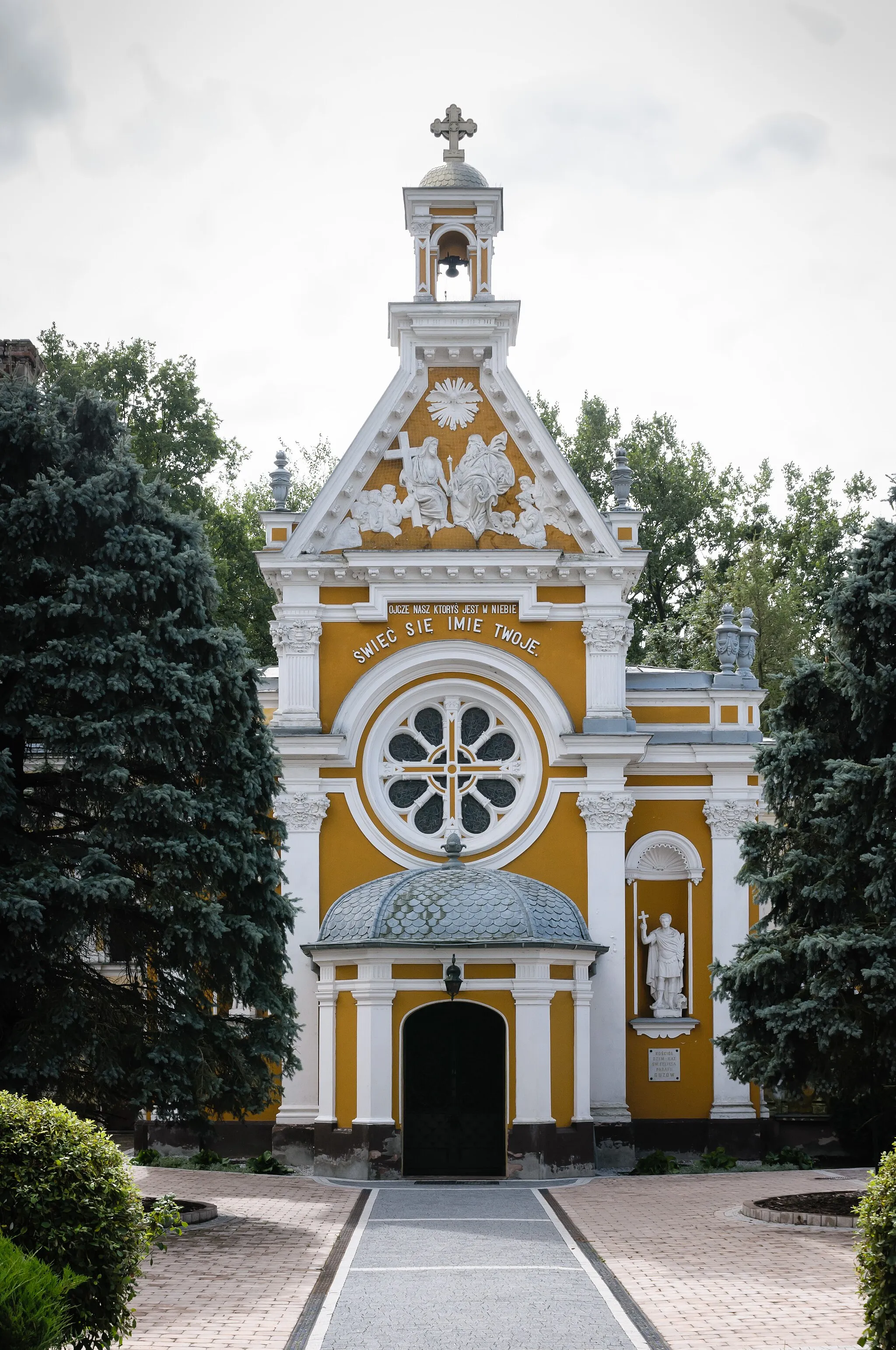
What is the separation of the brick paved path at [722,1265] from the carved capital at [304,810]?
7.62 meters

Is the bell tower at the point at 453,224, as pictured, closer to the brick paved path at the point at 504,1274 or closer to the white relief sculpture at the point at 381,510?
the white relief sculpture at the point at 381,510

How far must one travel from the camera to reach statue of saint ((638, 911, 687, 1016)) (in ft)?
87.7

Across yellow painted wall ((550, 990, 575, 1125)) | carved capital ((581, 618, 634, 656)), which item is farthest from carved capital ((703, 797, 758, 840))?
yellow painted wall ((550, 990, 575, 1125))

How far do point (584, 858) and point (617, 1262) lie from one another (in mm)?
A: 11836

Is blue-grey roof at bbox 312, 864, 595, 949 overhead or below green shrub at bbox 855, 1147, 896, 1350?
overhead

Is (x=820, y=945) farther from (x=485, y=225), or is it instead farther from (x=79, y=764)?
(x=485, y=225)

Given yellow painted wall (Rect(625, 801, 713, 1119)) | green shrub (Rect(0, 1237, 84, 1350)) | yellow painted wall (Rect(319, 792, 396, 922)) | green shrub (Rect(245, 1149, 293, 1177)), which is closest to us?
green shrub (Rect(0, 1237, 84, 1350))

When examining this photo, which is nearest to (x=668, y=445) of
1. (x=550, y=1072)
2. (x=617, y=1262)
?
(x=550, y=1072)

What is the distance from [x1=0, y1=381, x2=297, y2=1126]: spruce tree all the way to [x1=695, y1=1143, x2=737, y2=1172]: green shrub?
8.84 meters

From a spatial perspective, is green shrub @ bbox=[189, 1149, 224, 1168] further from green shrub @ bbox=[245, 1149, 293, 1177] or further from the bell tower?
the bell tower

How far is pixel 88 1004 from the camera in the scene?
17656 mm

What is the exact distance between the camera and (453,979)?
2306 centimetres

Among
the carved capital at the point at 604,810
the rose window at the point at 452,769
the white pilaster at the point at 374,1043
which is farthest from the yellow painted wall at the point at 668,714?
the white pilaster at the point at 374,1043

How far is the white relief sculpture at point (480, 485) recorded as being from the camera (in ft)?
89.4
